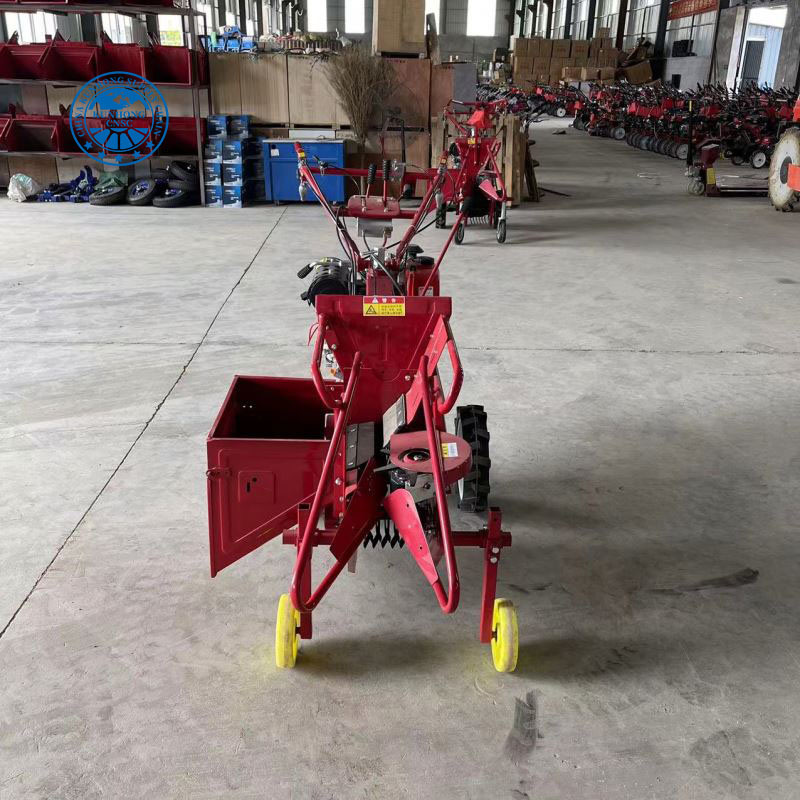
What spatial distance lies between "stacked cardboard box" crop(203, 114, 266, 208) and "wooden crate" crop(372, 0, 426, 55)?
1969 millimetres

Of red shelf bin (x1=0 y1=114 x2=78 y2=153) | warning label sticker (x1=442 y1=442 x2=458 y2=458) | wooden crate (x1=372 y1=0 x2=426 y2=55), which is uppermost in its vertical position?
wooden crate (x1=372 y1=0 x2=426 y2=55)

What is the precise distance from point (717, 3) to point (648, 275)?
16.6 metres

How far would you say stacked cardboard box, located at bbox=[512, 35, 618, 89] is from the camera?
24906 millimetres

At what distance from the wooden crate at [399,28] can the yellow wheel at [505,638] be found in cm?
902

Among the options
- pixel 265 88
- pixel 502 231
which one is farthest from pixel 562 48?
pixel 502 231

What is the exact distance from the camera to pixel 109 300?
17.5 ft

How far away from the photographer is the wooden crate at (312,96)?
9359 mm

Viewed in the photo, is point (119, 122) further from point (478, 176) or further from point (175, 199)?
point (478, 176)

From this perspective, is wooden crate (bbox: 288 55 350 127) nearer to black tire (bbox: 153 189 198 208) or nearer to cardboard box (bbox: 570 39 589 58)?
black tire (bbox: 153 189 198 208)

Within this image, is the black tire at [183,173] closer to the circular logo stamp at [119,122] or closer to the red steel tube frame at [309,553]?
the circular logo stamp at [119,122]

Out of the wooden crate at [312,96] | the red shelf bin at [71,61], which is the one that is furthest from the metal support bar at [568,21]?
the red shelf bin at [71,61]

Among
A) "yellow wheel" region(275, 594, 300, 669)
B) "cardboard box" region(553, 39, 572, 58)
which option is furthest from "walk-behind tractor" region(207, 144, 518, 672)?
"cardboard box" region(553, 39, 572, 58)

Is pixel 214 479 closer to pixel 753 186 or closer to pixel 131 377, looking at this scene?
pixel 131 377

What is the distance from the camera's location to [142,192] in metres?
9.34
